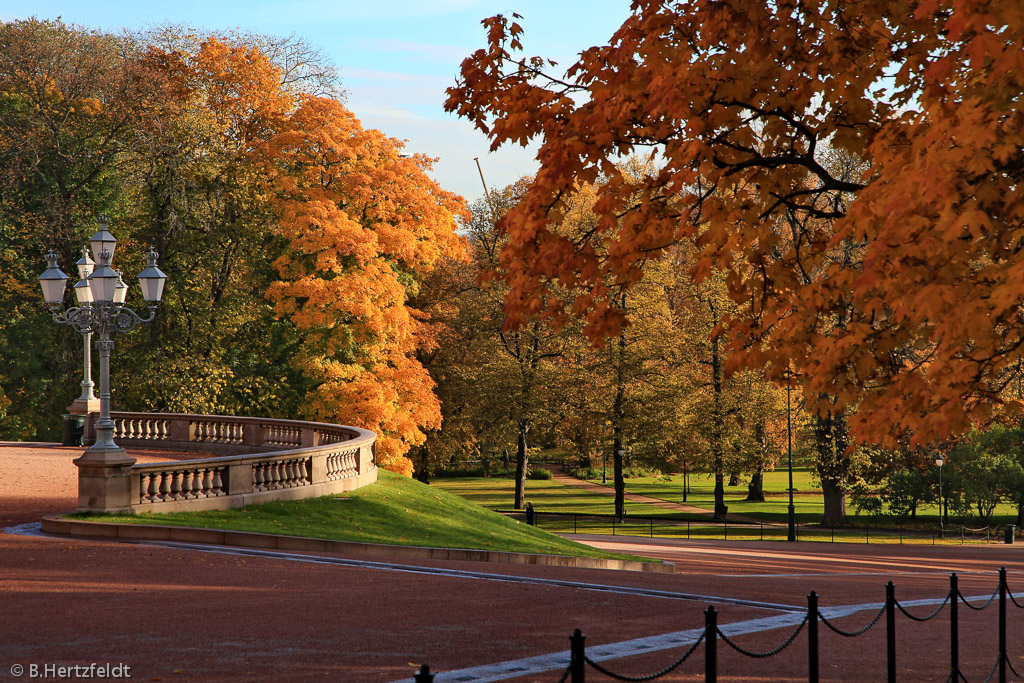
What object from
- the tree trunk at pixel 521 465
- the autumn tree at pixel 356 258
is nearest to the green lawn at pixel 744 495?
the tree trunk at pixel 521 465

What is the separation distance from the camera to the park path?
49319 mm

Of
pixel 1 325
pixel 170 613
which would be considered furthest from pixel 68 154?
pixel 170 613

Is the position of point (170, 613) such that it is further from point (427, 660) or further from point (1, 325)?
point (1, 325)

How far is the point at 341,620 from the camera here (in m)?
9.66

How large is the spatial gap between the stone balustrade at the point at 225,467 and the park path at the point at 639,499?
28.2 m

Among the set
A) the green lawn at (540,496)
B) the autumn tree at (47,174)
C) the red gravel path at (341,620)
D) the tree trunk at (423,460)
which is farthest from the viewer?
the green lawn at (540,496)

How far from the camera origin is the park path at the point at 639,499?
1942 inches

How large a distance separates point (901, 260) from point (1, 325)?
117ft

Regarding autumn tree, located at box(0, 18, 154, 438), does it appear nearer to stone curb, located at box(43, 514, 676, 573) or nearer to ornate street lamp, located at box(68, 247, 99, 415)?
ornate street lamp, located at box(68, 247, 99, 415)

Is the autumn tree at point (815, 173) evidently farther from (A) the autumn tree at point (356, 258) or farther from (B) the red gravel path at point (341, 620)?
(A) the autumn tree at point (356, 258)

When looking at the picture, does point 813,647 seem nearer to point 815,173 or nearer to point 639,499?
point 815,173

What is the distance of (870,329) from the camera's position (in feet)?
25.8

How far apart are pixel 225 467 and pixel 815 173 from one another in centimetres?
1394

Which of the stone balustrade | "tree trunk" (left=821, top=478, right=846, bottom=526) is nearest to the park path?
"tree trunk" (left=821, top=478, right=846, bottom=526)
